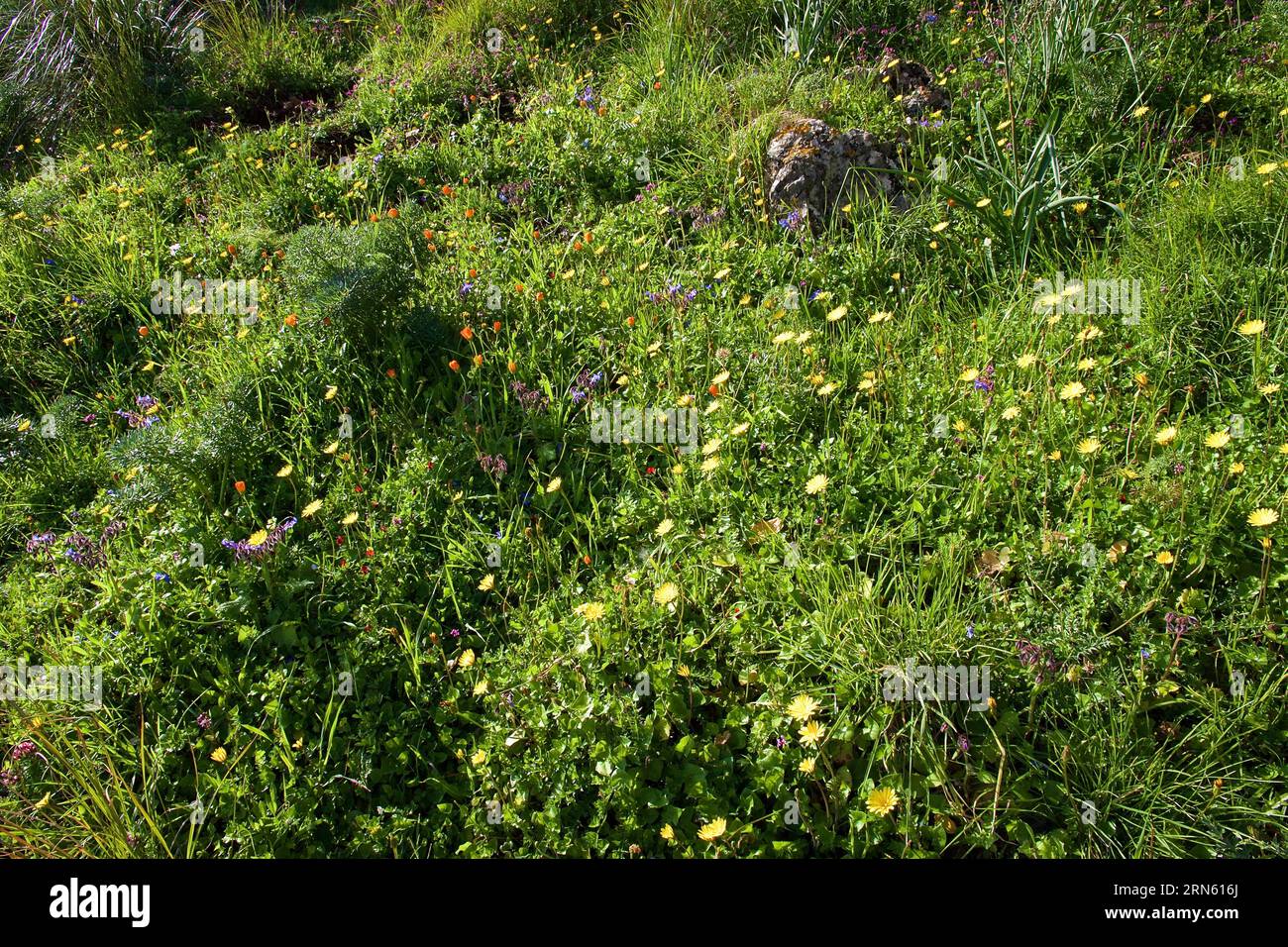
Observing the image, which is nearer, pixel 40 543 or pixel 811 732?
pixel 811 732

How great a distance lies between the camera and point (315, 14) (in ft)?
23.7

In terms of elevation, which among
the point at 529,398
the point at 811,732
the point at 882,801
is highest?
the point at 529,398

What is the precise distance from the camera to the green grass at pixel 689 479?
2.38 meters

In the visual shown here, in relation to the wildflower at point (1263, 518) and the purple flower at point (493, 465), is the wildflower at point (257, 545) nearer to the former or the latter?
the purple flower at point (493, 465)

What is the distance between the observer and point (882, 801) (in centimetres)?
221

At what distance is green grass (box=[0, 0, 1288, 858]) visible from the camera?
7.81 feet

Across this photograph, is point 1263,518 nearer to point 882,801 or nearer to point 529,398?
point 882,801

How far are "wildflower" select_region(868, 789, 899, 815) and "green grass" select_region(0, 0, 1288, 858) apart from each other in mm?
29

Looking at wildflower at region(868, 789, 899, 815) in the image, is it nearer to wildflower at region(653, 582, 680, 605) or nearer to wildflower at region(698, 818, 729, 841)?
wildflower at region(698, 818, 729, 841)

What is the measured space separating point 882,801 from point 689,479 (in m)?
1.33

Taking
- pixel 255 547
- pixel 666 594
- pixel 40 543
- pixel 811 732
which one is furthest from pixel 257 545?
pixel 811 732

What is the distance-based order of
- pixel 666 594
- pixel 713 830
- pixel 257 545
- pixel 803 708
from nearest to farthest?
pixel 713 830 → pixel 803 708 → pixel 666 594 → pixel 257 545

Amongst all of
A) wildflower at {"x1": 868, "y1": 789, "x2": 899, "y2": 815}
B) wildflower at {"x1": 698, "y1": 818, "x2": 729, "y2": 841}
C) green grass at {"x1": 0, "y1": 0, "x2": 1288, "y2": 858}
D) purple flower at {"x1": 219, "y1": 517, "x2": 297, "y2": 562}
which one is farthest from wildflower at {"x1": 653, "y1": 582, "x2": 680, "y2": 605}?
purple flower at {"x1": 219, "y1": 517, "x2": 297, "y2": 562}

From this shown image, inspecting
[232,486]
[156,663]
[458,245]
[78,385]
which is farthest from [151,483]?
[458,245]
